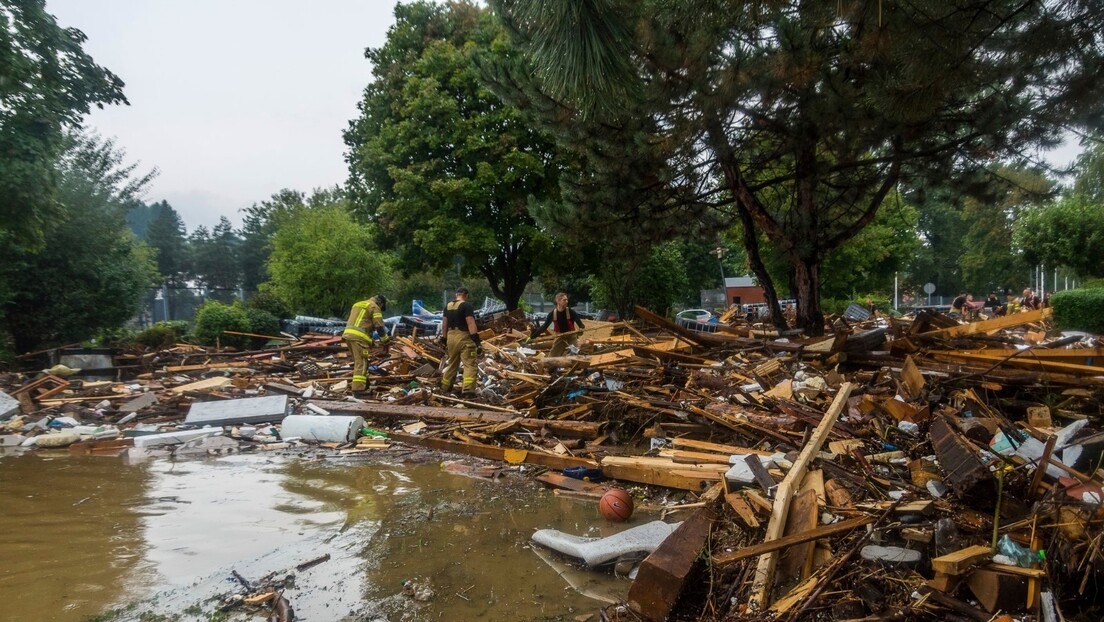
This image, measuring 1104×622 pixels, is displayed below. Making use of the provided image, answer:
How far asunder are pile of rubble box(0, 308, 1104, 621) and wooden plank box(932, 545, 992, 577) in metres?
0.01

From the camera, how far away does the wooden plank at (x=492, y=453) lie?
6918 mm

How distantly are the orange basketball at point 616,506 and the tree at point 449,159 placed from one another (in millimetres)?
13915

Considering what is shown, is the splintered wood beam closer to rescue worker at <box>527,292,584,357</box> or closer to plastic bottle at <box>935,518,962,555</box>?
plastic bottle at <box>935,518,962,555</box>

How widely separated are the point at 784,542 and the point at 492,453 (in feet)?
14.7

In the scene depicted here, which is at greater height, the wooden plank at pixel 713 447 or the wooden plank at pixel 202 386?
the wooden plank at pixel 202 386

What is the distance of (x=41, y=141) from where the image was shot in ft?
45.1

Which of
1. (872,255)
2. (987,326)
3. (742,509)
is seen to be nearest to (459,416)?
(742,509)

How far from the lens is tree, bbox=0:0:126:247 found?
12.8m

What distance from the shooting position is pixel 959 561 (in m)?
3.20

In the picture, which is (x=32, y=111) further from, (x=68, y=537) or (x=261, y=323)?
(x=68, y=537)

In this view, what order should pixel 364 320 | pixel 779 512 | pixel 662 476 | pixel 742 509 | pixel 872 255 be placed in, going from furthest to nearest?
1. pixel 872 255
2. pixel 364 320
3. pixel 662 476
4. pixel 742 509
5. pixel 779 512

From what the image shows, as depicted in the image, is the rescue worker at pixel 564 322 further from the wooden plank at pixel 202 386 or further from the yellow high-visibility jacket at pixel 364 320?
the wooden plank at pixel 202 386

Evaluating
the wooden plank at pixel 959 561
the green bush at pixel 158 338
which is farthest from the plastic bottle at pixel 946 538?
the green bush at pixel 158 338

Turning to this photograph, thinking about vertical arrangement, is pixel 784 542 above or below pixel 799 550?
above
